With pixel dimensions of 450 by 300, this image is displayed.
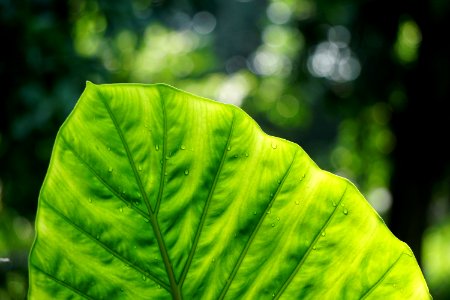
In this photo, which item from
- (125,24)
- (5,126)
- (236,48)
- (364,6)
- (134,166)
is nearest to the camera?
(134,166)

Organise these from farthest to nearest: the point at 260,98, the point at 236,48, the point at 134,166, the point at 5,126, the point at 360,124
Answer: the point at 236,48
the point at 260,98
the point at 360,124
the point at 5,126
the point at 134,166

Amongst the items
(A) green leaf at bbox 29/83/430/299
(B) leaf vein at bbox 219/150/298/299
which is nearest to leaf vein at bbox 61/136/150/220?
(A) green leaf at bbox 29/83/430/299

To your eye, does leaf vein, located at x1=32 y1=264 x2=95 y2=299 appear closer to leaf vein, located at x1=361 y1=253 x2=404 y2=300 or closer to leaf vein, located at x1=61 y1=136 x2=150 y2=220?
leaf vein, located at x1=61 y1=136 x2=150 y2=220

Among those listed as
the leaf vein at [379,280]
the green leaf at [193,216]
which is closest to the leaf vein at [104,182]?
the green leaf at [193,216]

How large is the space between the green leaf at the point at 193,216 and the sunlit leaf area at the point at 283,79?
6.10 feet

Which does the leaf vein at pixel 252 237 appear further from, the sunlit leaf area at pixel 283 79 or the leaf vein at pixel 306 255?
the sunlit leaf area at pixel 283 79

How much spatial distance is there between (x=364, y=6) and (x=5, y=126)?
7.65 ft

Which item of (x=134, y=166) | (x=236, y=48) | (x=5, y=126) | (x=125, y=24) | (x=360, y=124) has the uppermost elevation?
(x=134, y=166)

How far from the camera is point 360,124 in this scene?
460cm

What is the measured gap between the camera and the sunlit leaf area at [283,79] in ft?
8.33

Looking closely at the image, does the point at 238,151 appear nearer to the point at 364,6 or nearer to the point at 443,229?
the point at 364,6

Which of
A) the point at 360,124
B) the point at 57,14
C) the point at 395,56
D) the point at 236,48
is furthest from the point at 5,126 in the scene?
the point at 236,48

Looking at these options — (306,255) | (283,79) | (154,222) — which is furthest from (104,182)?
(283,79)

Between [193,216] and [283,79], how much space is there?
4.22 m
